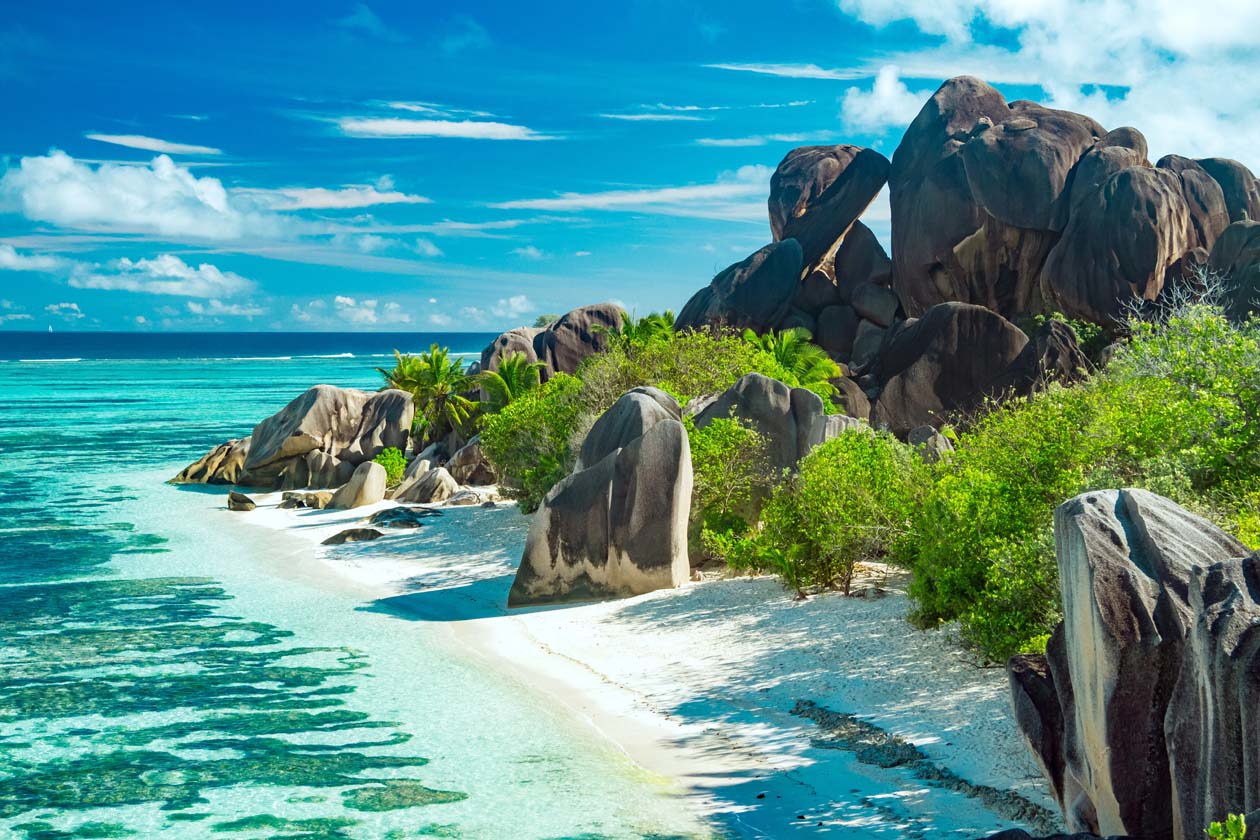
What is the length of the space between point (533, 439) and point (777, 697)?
1263cm

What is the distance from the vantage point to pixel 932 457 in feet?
64.2

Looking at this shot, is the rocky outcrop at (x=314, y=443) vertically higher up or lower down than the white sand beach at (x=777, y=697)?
higher up

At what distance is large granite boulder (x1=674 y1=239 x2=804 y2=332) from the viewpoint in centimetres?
4494

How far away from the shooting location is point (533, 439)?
24.3 m

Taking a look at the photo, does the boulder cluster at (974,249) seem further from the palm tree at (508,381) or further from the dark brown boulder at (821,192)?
the palm tree at (508,381)

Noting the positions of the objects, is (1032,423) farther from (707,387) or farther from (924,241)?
(924,241)

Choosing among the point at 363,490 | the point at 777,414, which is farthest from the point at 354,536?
the point at 777,414

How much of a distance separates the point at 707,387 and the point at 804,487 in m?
8.56

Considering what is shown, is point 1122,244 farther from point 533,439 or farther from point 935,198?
point 533,439

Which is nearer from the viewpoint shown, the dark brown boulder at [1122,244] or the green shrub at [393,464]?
the green shrub at [393,464]

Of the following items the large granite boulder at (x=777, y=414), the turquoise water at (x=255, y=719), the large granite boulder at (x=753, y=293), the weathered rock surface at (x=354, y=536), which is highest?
the large granite boulder at (x=753, y=293)

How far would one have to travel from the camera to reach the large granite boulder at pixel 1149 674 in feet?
22.8

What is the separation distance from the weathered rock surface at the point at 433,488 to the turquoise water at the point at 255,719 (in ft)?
13.9

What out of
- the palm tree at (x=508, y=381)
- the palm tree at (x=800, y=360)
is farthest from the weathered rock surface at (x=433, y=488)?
the palm tree at (x=800, y=360)
